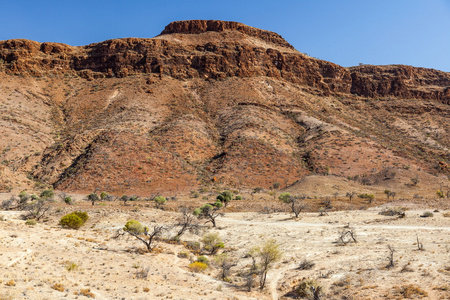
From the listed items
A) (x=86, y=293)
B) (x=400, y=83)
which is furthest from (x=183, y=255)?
(x=400, y=83)

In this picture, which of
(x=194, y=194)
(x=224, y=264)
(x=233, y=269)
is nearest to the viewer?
(x=224, y=264)

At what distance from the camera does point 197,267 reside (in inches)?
687

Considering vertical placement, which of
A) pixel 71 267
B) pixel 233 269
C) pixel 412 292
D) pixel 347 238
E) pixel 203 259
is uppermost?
pixel 347 238

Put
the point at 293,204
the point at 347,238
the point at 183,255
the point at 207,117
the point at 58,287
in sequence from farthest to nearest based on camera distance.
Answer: the point at 207,117 → the point at 293,204 → the point at 347,238 → the point at 183,255 → the point at 58,287

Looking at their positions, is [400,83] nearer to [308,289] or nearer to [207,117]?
[207,117]

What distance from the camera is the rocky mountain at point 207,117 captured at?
4950 cm

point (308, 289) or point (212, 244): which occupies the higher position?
point (212, 244)

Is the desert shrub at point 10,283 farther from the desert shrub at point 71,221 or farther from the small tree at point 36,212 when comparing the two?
the small tree at point 36,212

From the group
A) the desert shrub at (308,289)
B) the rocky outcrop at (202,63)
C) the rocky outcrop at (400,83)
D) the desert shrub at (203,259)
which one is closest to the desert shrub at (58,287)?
the desert shrub at (203,259)

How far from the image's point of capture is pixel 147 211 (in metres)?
30.8

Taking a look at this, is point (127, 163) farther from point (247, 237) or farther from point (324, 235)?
point (324, 235)

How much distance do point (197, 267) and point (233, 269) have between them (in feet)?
7.04

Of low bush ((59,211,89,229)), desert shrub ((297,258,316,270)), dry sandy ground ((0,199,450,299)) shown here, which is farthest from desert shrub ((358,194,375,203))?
low bush ((59,211,89,229))

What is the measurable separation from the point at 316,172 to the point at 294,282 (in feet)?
131
